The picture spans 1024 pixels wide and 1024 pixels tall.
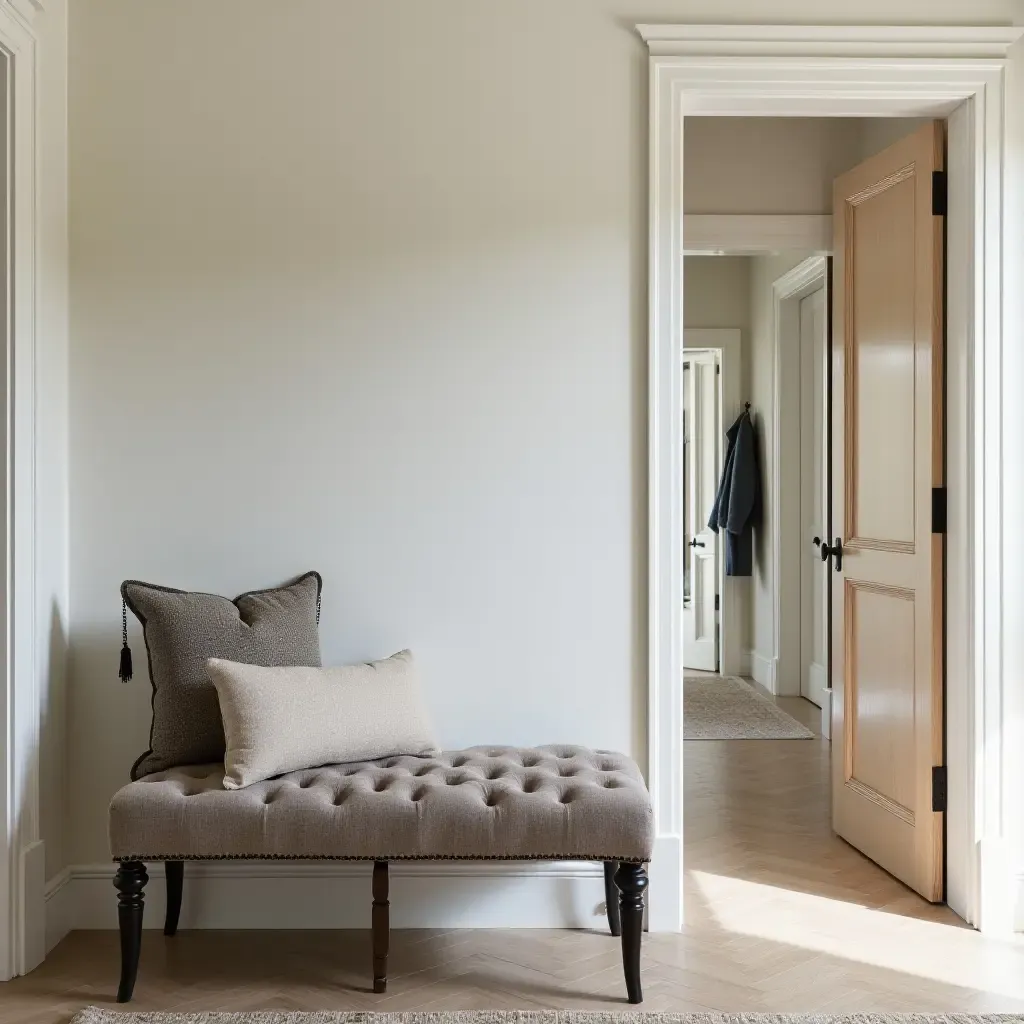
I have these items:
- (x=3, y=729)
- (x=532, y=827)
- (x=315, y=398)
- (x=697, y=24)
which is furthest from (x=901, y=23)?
(x=3, y=729)

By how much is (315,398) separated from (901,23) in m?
1.97

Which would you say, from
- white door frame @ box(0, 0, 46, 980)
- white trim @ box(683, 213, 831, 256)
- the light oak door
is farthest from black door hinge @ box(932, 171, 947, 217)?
white door frame @ box(0, 0, 46, 980)

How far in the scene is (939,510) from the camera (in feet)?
10.4

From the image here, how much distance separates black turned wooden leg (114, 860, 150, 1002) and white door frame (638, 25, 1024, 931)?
136 cm

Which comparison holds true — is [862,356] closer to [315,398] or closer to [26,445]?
[315,398]

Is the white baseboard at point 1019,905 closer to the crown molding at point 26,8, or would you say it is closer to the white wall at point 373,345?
the white wall at point 373,345

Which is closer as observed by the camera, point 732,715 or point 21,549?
point 21,549

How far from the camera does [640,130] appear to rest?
3.02 metres

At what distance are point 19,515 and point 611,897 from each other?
185 centimetres

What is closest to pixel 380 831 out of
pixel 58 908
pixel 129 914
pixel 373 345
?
pixel 129 914

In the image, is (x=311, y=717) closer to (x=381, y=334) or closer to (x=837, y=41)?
(x=381, y=334)

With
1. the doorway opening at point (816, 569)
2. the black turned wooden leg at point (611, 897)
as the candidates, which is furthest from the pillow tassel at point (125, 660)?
the doorway opening at point (816, 569)

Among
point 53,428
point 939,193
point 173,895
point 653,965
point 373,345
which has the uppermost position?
point 939,193

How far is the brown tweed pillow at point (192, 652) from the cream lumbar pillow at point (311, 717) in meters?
0.09
